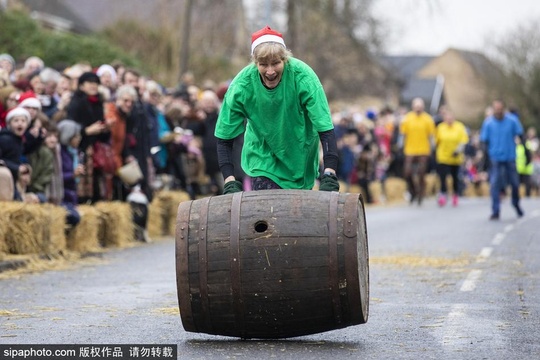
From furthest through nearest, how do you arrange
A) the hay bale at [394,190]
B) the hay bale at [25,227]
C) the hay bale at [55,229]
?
the hay bale at [394,190] → the hay bale at [55,229] → the hay bale at [25,227]

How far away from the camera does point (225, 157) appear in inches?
346

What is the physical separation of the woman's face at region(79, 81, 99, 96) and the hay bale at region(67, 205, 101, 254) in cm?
149

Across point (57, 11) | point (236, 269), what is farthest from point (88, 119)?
point (57, 11)

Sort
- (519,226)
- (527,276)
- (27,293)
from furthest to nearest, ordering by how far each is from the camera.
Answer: (519,226), (527,276), (27,293)

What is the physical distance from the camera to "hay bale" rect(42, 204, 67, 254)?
14570 mm

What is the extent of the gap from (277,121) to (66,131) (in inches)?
306

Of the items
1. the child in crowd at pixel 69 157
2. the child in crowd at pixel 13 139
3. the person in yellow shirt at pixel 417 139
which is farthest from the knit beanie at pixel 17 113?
the person in yellow shirt at pixel 417 139

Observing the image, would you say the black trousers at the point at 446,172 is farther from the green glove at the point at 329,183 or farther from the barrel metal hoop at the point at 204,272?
the barrel metal hoop at the point at 204,272

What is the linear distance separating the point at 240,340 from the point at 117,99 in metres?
9.63

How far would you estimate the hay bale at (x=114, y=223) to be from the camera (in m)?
16.6

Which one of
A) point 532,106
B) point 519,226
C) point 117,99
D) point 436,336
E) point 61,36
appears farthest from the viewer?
point 532,106

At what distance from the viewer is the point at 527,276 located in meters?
12.3

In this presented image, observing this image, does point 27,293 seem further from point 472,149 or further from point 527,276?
point 472,149

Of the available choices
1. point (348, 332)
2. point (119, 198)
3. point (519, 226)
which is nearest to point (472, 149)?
point (519, 226)
